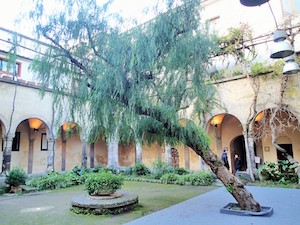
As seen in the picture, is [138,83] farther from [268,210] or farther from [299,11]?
[299,11]

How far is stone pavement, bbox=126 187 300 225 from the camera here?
4.16m

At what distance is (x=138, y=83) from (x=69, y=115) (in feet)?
4.21

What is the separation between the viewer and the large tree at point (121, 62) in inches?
142

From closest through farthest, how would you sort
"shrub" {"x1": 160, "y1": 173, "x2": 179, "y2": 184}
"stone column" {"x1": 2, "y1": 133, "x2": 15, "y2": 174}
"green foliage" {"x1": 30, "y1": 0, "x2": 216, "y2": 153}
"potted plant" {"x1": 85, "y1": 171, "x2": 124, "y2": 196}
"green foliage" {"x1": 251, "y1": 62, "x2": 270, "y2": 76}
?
"green foliage" {"x1": 30, "y1": 0, "x2": 216, "y2": 153} < "potted plant" {"x1": 85, "y1": 171, "x2": 124, "y2": 196} < "green foliage" {"x1": 251, "y1": 62, "x2": 270, "y2": 76} < "stone column" {"x1": 2, "y1": 133, "x2": 15, "y2": 174} < "shrub" {"x1": 160, "y1": 173, "x2": 179, "y2": 184}

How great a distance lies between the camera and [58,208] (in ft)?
20.3

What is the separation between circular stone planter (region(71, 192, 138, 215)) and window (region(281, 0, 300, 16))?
30.0 feet

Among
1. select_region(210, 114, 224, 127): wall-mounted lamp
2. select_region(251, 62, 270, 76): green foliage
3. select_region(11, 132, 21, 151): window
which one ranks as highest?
select_region(251, 62, 270, 76): green foliage

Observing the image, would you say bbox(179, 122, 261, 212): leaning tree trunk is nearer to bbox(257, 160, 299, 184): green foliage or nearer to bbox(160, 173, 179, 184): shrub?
bbox(257, 160, 299, 184): green foliage

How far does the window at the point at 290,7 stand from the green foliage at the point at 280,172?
5.74m

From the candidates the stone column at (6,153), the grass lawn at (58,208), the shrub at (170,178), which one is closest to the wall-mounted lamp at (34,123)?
the stone column at (6,153)

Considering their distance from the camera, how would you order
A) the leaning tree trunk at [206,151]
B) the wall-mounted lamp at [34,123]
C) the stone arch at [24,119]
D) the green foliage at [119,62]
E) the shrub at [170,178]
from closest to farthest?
the green foliage at [119,62] < the leaning tree trunk at [206,151] < the shrub at [170,178] < the stone arch at [24,119] < the wall-mounted lamp at [34,123]

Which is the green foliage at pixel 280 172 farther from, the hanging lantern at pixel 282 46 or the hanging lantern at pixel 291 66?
the hanging lantern at pixel 282 46

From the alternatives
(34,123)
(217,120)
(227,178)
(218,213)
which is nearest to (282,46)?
(227,178)

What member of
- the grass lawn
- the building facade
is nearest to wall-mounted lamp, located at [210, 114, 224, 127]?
the building facade
